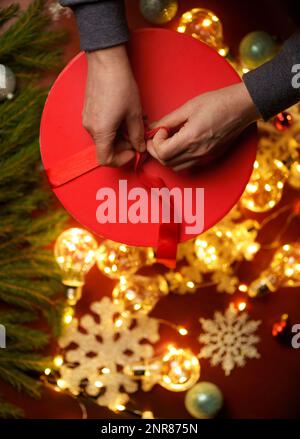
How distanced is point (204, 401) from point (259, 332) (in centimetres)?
21

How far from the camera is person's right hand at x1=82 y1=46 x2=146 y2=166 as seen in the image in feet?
2.76

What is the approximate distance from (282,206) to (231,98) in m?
0.49

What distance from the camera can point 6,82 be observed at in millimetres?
1146

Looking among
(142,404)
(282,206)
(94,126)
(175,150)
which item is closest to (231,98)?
(175,150)

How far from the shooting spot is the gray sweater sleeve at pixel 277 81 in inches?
32.4

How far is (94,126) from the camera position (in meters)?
0.86

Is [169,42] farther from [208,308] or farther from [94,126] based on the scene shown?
[208,308]

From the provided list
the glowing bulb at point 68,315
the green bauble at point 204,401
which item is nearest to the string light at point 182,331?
the green bauble at point 204,401

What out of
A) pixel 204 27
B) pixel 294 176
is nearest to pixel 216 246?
pixel 294 176

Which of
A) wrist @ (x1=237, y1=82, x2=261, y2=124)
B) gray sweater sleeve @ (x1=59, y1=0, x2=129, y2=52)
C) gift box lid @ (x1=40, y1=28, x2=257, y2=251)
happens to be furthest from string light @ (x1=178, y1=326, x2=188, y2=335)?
gray sweater sleeve @ (x1=59, y1=0, x2=129, y2=52)

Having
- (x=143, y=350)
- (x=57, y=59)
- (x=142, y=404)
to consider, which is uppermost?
(x=57, y=59)

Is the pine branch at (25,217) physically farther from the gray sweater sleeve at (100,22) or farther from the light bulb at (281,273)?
the light bulb at (281,273)

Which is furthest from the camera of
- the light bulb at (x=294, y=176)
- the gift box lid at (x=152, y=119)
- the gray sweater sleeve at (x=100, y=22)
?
the light bulb at (x=294, y=176)

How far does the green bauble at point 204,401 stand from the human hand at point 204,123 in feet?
1.88
